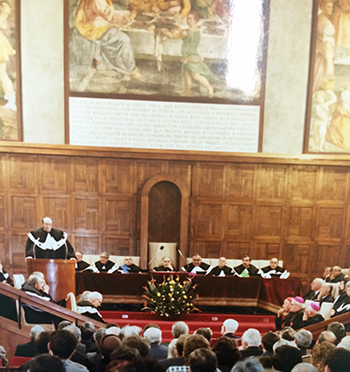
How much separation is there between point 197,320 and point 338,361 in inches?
171

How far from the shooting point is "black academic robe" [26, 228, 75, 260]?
298 inches

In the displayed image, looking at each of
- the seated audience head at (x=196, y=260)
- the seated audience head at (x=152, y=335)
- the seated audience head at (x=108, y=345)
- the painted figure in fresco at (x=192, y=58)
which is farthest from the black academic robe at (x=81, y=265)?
the seated audience head at (x=108, y=345)

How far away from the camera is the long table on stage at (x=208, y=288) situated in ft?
25.1

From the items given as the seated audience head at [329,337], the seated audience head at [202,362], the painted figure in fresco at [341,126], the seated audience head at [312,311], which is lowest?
the seated audience head at [312,311]

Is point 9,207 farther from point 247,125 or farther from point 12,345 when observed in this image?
point 247,125

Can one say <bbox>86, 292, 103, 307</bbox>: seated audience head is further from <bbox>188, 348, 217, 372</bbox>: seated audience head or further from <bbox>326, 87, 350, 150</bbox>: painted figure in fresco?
<bbox>326, 87, 350, 150</bbox>: painted figure in fresco

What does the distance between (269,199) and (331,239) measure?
2.02m

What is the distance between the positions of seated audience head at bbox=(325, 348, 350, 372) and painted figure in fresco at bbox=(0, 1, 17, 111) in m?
9.16

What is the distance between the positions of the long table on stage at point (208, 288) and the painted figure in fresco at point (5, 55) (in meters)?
4.95

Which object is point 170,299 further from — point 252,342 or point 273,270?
point 273,270

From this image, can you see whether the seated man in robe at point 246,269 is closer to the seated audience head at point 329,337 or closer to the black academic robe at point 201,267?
the black academic robe at point 201,267

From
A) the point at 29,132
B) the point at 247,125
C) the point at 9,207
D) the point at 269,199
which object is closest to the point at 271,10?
the point at 247,125

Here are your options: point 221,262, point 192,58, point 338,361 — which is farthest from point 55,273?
point 192,58

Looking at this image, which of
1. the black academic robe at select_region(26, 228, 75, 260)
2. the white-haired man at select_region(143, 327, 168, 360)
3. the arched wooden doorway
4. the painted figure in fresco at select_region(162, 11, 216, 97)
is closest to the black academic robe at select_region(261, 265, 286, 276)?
the arched wooden doorway
